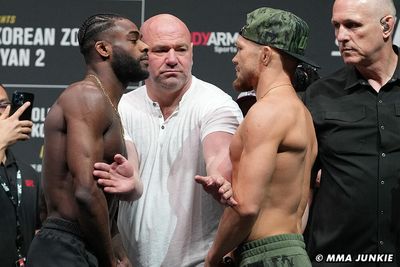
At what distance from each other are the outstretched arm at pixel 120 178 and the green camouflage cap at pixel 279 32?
63 cm

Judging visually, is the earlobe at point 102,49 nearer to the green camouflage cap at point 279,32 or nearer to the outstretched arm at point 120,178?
the outstretched arm at point 120,178

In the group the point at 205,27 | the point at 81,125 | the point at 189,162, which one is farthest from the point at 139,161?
the point at 205,27

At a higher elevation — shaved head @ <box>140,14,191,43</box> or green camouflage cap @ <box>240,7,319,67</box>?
green camouflage cap @ <box>240,7,319,67</box>

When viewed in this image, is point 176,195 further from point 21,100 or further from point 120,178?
point 21,100

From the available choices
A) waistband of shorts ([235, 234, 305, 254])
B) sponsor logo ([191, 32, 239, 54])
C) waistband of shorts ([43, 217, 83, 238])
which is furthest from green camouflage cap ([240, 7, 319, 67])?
sponsor logo ([191, 32, 239, 54])

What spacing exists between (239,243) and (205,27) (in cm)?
239

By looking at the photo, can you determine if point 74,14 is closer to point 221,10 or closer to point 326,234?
point 221,10

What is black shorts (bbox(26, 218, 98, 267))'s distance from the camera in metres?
3.46

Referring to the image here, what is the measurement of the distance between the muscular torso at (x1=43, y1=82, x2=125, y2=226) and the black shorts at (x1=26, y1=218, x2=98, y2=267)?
0.04 meters

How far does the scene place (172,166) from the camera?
4.02m

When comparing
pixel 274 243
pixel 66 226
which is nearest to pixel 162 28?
pixel 66 226

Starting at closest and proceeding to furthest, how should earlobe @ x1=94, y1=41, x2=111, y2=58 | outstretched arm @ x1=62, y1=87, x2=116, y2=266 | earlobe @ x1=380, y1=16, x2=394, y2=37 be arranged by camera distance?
1. outstretched arm @ x1=62, y1=87, x2=116, y2=266
2. earlobe @ x1=94, y1=41, x2=111, y2=58
3. earlobe @ x1=380, y1=16, x2=394, y2=37

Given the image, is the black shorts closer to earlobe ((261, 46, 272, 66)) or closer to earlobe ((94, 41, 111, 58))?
earlobe ((94, 41, 111, 58))

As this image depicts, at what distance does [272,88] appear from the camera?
3479mm
